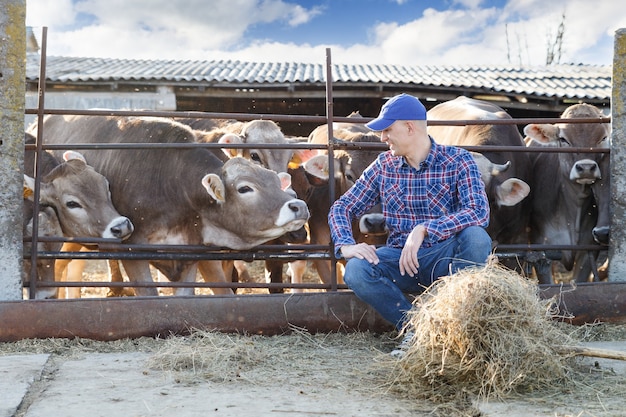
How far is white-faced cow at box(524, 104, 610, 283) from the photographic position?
6777 mm

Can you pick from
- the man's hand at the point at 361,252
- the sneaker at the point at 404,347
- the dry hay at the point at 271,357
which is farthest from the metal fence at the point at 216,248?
the sneaker at the point at 404,347

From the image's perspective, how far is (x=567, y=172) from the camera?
284 inches

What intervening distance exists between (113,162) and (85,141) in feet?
2.11

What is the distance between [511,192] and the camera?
21.0ft

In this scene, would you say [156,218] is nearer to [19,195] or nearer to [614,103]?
[19,195]

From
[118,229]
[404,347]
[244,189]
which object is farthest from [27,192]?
[404,347]

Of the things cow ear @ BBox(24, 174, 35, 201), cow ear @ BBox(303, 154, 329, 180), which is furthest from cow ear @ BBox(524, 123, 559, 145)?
cow ear @ BBox(24, 174, 35, 201)

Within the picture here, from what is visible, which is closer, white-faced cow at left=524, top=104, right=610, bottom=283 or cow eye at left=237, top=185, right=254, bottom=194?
cow eye at left=237, top=185, right=254, bottom=194

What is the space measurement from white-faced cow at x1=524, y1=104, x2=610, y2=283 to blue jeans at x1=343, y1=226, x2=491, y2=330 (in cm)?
257

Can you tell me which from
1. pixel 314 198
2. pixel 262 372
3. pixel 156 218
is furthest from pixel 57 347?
pixel 314 198

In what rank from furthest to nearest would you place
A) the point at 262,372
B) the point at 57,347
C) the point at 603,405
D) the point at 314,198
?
1. the point at 314,198
2. the point at 57,347
3. the point at 262,372
4. the point at 603,405

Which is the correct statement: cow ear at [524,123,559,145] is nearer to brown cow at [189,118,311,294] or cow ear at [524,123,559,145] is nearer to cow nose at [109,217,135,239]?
brown cow at [189,118,311,294]

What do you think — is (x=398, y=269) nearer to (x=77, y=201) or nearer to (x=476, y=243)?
(x=476, y=243)

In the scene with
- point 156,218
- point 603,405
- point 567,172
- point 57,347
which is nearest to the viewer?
point 603,405
